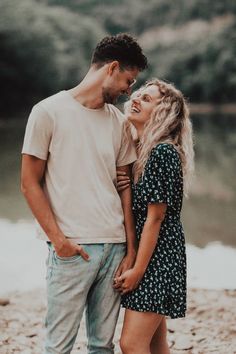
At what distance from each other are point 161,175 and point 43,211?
17.2 inches

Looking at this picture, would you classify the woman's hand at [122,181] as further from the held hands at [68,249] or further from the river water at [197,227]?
the river water at [197,227]

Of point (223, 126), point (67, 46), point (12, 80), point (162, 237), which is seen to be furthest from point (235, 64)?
point (162, 237)

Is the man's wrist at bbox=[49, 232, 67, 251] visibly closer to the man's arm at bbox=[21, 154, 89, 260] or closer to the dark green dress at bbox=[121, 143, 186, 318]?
the man's arm at bbox=[21, 154, 89, 260]

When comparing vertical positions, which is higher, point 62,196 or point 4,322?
point 62,196

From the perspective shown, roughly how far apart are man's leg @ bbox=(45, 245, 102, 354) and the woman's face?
536 mm

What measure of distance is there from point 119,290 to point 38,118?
0.69 m

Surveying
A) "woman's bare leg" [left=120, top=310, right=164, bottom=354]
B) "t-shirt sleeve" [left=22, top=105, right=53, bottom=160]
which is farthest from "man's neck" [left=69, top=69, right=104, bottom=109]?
"woman's bare leg" [left=120, top=310, right=164, bottom=354]

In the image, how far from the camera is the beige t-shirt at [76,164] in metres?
2.00

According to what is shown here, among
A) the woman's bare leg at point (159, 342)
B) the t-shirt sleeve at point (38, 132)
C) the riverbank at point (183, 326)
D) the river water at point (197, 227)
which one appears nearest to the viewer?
the t-shirt sleeve at point (38, 132)

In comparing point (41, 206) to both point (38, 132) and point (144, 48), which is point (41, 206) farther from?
point (144, 48)

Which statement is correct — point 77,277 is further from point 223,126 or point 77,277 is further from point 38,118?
point 223,126


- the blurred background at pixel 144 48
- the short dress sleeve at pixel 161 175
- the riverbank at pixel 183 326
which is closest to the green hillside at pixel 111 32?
the blurred background at pixel 144 48

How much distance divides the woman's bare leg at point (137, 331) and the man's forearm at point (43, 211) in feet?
1.34

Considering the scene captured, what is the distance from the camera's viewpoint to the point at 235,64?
16.2 meters
